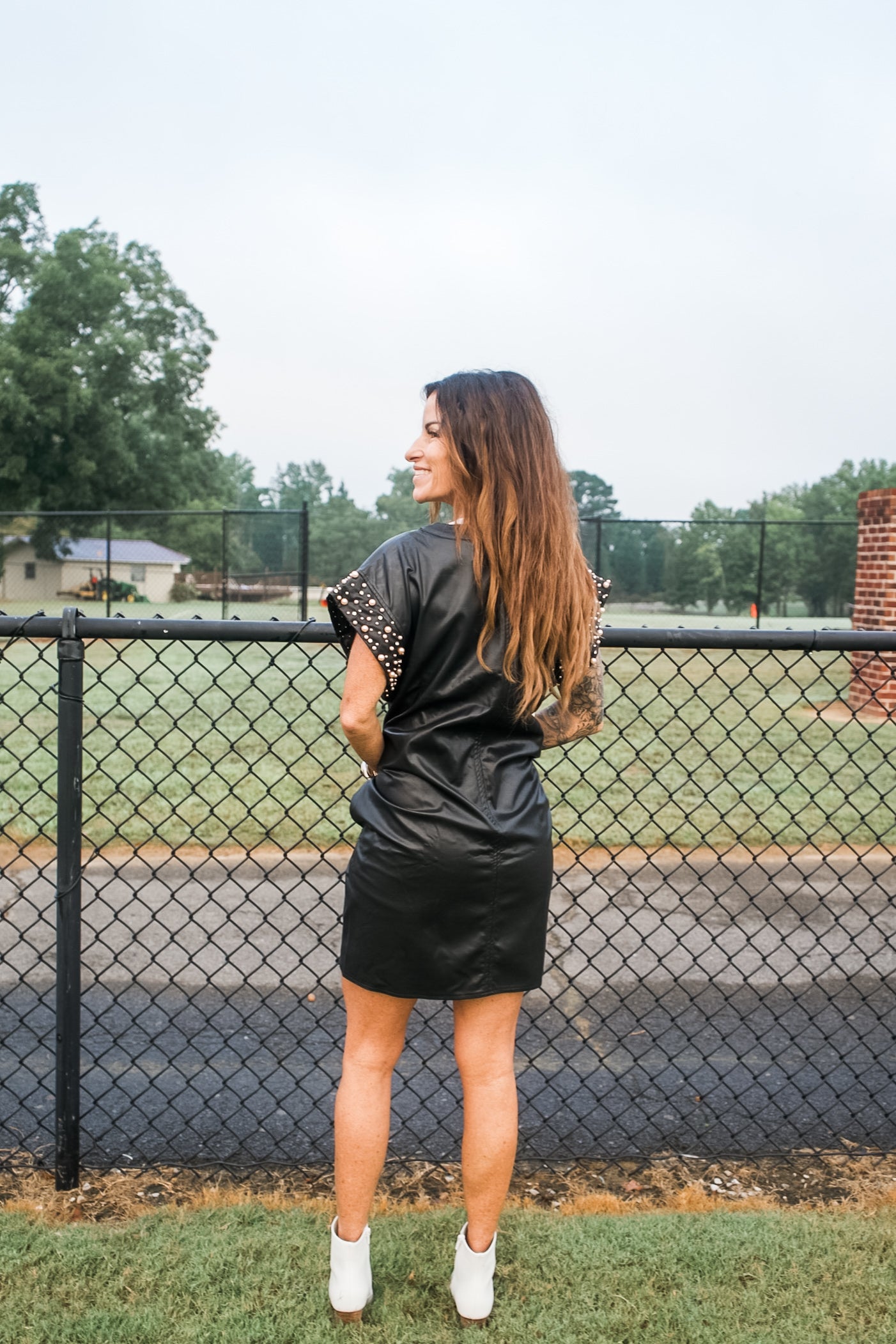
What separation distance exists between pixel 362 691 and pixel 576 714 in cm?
49

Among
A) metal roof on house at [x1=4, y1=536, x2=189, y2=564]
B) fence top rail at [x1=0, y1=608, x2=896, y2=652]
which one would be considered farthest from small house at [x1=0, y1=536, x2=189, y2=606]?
fence top rail at [x1=0, y1=608, x2=896, y2=652]

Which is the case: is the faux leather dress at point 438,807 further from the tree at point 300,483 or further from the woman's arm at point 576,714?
the tree at point 300,483

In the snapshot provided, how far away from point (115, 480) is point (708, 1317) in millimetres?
38437

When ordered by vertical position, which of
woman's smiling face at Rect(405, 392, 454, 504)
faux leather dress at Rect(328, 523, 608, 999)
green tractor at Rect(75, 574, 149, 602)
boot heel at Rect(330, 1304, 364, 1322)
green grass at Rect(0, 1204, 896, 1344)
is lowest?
green grass at Rect(0, 1204, 896, 1344)

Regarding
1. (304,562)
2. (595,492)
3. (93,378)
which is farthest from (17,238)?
(595,492)

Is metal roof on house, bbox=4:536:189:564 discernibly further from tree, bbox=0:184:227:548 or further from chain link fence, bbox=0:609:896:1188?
chain link fence, bbox=0:609:896:1188

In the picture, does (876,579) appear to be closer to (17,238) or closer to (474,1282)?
(474,1282)

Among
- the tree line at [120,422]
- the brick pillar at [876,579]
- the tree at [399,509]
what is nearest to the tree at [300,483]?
the tree at [399,509]

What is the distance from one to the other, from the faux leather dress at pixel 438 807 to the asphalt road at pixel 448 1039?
1070mm

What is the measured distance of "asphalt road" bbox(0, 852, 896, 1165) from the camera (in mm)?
2818

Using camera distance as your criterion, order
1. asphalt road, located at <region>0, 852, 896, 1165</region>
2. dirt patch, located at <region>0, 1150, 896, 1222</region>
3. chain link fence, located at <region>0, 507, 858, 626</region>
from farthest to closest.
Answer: chain link fence, located at <region>0, 507, 858, 626</region> → asphalt road, located at <region>0, 852, 896, 1165</region> → dirt patch, located at <region>0, 1150, 896, 1222</region>

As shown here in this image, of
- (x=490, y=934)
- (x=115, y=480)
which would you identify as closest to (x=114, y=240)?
(x=115, y=480)

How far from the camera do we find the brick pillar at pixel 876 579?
31.0 feet

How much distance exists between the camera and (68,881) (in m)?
2.31
